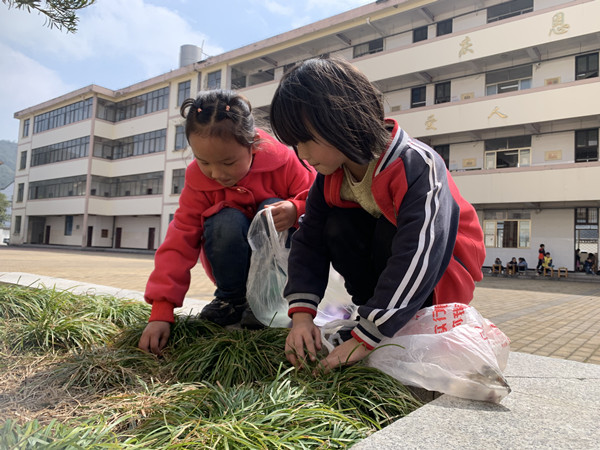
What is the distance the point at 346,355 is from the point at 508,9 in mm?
18112

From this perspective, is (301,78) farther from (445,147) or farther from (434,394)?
(445,147)

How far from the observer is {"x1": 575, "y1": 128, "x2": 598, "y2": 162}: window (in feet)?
47.1

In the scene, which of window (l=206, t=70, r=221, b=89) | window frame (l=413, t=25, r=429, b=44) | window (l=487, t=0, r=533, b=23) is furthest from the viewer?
window (l=206, t=70, r=221, b=89)

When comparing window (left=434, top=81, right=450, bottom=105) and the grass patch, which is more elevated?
window (left=434, top=81, right=450, bottom=105)

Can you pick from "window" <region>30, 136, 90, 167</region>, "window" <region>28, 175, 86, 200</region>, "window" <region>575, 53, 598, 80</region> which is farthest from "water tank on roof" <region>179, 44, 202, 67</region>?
"window" <region>575, 53, 598, 80</region>

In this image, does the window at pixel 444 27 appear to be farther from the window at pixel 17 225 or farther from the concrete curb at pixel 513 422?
the window at pixel 17 225

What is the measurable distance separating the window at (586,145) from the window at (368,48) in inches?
331

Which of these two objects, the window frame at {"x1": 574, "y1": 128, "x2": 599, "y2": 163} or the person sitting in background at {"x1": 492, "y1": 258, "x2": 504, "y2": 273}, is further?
the person sitting in background at {"x1": 492, "y1": 258, "x2": 504, "y2": 273}

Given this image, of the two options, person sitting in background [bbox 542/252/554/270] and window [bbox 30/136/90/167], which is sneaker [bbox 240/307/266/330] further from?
window [bbox 30/136/90/167]

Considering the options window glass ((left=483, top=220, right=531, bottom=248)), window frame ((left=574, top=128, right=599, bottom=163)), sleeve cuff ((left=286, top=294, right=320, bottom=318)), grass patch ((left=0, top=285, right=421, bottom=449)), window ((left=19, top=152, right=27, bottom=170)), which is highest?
window ((left=19, top=152, right=27, bottom=170))

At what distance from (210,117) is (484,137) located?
54.0 ft

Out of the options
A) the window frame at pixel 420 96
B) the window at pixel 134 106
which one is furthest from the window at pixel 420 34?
the window at pixel 134 106

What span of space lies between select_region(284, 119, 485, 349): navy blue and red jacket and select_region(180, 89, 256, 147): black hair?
18.5 inches

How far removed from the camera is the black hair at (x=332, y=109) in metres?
1.30
